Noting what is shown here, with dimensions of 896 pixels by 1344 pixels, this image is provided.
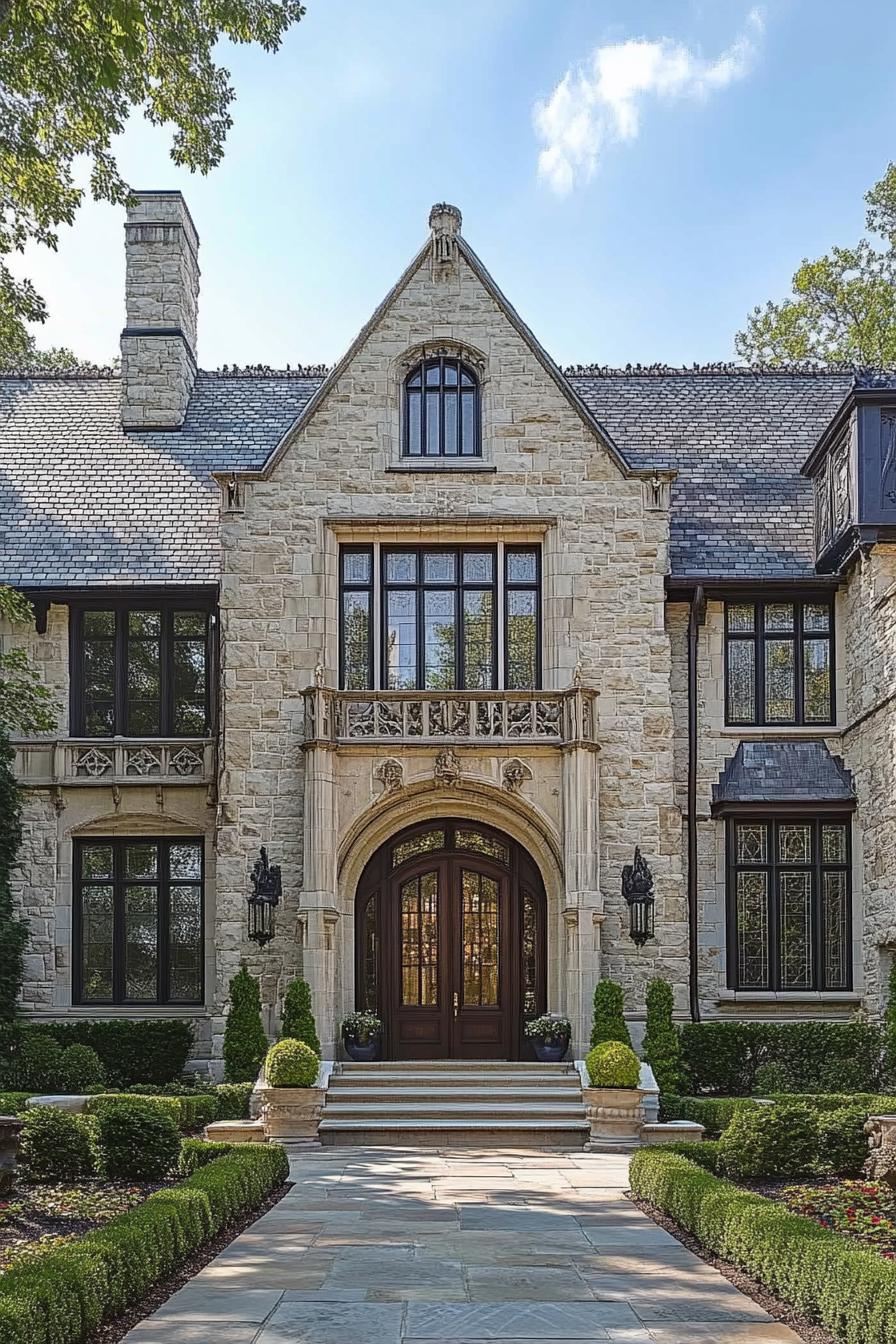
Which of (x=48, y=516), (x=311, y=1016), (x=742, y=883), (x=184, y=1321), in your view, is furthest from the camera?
(x=48, y=516)

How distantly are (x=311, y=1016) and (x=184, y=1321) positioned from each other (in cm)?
1090

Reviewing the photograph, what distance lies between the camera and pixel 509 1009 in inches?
846

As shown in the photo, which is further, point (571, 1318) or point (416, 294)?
point (416, 294)

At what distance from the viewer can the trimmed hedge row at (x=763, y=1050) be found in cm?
2078

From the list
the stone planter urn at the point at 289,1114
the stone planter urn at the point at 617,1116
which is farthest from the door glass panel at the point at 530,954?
the stone planter urn at the point at 289,1114

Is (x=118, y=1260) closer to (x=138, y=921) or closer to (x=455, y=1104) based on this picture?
(x=455, y=1104)

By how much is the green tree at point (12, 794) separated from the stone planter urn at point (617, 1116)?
26.9ft

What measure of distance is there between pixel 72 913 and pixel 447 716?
645 cm

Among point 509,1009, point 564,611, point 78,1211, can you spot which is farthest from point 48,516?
point 78,1211

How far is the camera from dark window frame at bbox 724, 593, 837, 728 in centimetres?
2275

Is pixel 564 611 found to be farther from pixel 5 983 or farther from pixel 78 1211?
pixel 78 1211

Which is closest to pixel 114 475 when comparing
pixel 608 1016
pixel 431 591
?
pixel 431 591

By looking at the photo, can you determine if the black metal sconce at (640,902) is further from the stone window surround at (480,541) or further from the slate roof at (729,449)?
the slate roof at (729,449)

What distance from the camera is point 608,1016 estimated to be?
19.6 metres
